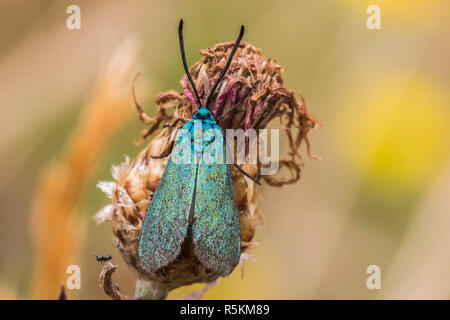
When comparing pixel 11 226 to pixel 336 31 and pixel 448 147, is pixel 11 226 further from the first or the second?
pixel 448 147

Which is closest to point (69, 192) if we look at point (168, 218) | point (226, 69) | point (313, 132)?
point (168, 218)

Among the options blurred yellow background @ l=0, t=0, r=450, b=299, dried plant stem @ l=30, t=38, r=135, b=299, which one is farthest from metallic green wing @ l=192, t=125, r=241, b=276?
blurred yellow background @ l=0, t=0, r=450, b=299

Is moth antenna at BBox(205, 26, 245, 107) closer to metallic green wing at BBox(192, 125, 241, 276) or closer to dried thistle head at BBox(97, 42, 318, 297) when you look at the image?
dried thistle head at BBox(97, 42, 318, 297)

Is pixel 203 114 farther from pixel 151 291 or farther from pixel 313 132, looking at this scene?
pixel 313 132

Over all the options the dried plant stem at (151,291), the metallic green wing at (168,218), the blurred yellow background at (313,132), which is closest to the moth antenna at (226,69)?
the metallic green wing at (168,218)

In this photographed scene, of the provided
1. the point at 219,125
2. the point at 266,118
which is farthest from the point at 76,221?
the point at 266,118

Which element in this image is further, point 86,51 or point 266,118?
point 86,51
